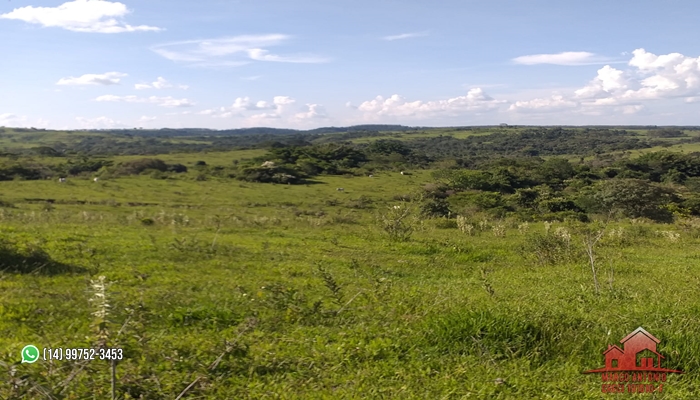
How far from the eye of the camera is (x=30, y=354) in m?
4.44

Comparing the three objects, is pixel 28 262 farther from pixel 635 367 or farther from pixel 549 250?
pixel 549 250

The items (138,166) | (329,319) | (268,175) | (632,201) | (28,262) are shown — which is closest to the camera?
(329,319)

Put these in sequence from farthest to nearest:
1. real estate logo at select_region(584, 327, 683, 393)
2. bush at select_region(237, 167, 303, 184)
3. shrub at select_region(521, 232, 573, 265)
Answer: bush at select_region(237, 167, 303, 184) < shrub at select_region(521, 232, 573, 265) < real estate logo at select_region(584, 327, 683, 393)

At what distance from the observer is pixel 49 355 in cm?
444

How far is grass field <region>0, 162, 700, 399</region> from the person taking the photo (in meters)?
4.43

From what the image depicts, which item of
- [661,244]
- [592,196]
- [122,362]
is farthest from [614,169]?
[122,362]

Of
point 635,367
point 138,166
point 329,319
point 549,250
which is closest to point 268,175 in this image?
point 138,166

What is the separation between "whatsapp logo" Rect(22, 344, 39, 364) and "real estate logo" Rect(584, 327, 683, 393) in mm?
5000

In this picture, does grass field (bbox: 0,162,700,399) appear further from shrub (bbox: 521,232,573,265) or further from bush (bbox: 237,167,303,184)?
bush (bbox: 237,167,303,184)

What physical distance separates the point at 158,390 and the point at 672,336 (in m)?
5.10

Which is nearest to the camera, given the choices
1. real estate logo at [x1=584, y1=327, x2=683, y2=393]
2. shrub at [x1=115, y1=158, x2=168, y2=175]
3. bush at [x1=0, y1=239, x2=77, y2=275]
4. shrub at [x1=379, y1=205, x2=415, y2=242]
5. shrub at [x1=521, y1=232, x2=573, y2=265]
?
real estate logo at [x1=584, y1=327, x2=683, y2=393]

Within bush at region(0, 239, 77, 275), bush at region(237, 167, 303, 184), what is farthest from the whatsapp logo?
bush at region(237, 167, 303, 184)

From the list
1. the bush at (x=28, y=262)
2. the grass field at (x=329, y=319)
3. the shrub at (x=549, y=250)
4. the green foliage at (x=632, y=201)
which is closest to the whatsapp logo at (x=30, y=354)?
the grass field at (x=329, y=319)

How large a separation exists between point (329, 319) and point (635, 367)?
329 cm
